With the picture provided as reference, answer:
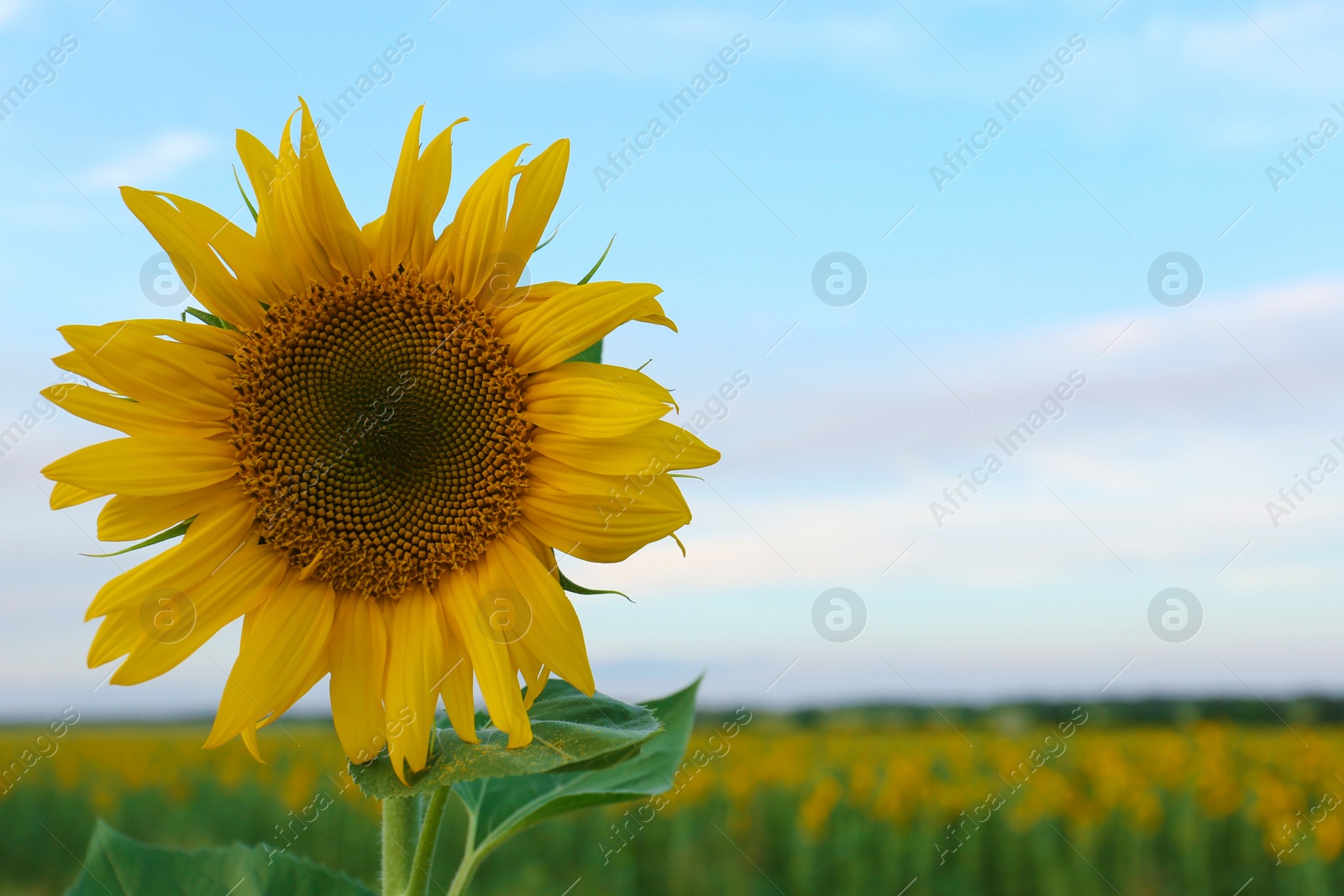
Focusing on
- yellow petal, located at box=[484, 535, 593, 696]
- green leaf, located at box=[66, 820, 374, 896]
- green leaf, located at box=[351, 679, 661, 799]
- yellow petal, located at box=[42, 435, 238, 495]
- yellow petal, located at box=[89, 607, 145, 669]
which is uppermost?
yellow petal, located at box=[42, 435, 238, 495]

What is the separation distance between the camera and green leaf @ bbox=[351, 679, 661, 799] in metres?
1.81

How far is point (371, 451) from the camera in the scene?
92.1 inches

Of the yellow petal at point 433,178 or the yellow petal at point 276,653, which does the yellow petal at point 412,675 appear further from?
the yellow petal at point 433,178

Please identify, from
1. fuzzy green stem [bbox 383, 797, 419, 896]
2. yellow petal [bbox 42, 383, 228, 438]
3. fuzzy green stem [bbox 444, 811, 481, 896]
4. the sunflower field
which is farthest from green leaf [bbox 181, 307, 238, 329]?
the sunflower field

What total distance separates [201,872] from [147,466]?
896mm

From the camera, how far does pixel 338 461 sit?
233 cm

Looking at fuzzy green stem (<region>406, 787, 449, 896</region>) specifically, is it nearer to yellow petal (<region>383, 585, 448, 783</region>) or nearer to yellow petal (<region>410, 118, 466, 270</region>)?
yellow petal (<region>383, 585, 448, 783</region>)

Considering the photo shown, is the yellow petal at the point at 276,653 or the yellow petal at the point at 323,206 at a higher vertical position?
the yellow petal at the point at 323,206

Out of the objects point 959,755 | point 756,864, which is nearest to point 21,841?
point 756,864

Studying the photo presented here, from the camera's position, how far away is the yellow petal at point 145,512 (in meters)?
2.08

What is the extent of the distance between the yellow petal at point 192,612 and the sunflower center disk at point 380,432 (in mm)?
92

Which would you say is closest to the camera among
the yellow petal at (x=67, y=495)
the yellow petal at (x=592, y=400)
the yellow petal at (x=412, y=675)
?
the yellow petal at (x=412, y=675)

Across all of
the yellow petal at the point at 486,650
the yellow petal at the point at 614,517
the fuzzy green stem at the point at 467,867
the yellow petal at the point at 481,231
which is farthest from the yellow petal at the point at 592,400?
the fuzzy green stem at the point at 467,867

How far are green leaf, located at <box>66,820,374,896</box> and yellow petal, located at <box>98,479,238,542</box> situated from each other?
653 millimetres
